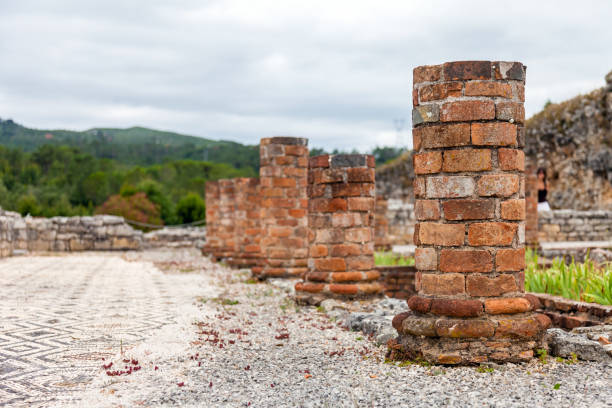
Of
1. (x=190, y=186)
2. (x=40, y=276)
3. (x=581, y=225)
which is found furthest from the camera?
(x=190, y=186)

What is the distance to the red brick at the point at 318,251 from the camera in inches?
342

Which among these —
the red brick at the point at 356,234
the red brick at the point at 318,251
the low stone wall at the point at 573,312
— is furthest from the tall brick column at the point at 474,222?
the red brick at the point at 318,251

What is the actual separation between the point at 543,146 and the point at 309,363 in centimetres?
2391

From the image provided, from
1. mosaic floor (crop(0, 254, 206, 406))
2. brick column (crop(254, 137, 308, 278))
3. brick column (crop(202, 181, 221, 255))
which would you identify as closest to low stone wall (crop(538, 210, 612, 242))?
brick column (crop(202, 181, 221, 255))

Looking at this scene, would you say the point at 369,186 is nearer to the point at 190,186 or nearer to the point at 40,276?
the point at 40,276

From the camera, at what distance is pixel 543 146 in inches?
1034

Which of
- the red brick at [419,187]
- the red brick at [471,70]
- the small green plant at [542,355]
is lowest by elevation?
the small green plant at [542,355]

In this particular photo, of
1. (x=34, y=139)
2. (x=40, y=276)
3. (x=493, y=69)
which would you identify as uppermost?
(x=34, y=139)

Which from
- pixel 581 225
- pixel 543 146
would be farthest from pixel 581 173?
pixel 581 225

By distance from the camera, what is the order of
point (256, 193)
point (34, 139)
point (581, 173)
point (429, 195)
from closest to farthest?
1. point (429, 195)
2. point (256, 193)
3. point (581, 173)
4. point (34, 139)

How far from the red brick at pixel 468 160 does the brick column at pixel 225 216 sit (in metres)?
13.5

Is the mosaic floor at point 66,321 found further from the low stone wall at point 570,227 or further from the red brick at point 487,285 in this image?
the low stone wall at point 570,227

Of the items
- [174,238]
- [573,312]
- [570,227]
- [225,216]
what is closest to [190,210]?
[174,238]

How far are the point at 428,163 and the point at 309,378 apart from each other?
210 centimetres
